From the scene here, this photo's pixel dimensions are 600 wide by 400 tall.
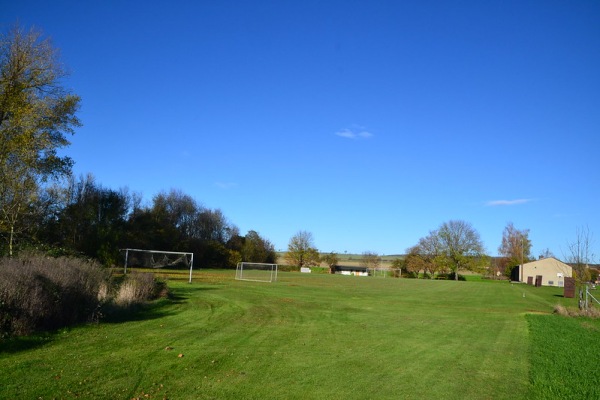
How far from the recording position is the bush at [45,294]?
9.66 m

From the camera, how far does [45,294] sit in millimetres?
10664

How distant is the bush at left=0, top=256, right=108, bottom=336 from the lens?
966 cm

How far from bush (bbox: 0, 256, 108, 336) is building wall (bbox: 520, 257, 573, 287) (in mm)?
87648

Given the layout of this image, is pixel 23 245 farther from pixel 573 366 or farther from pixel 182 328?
pixel 573 366

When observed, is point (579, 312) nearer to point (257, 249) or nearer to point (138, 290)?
point (138, 290)

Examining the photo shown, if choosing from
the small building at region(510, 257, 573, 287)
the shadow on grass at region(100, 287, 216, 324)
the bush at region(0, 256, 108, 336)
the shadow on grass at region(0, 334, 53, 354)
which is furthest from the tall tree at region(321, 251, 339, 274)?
the shadow on grass at region(0, 334, 53, 354)

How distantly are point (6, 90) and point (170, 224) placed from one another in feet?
198

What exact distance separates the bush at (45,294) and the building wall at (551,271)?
3451 inches

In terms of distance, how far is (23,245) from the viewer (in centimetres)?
1745

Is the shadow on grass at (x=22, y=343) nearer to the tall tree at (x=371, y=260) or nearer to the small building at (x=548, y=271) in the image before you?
the small building at (x=548, y=271)

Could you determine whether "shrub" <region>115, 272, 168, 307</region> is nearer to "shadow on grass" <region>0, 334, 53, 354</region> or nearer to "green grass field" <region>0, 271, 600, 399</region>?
"green grass field" <region>0, 271, 600, 399</region>

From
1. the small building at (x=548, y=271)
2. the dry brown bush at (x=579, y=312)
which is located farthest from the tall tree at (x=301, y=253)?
the dry brown bush at (x=579, y=312)

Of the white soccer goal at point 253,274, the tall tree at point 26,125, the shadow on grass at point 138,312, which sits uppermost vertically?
the tall tree at point 26,125

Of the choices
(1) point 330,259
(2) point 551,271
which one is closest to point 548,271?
(2) point 551,271
